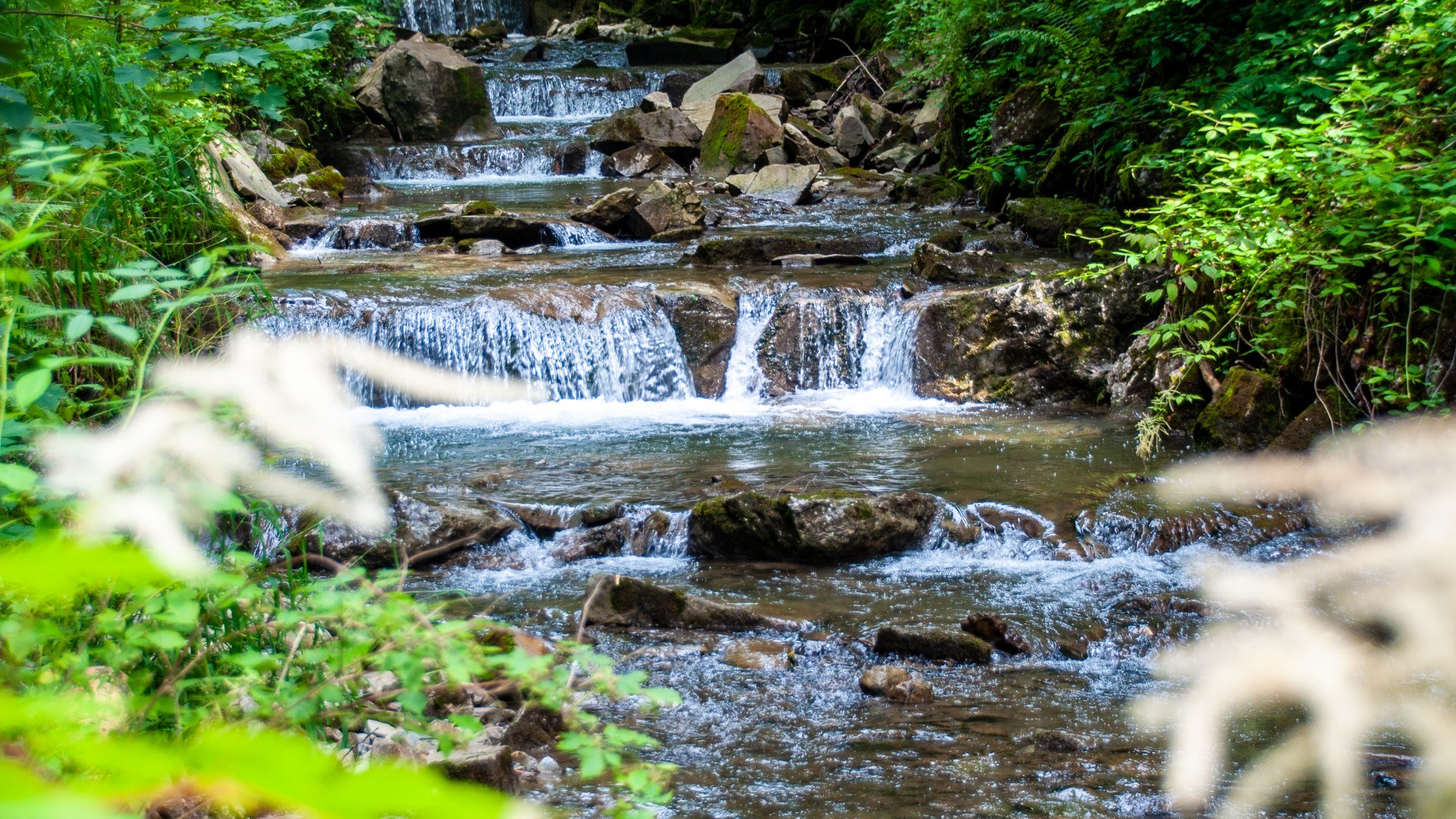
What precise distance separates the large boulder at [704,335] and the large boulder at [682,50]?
16655 millimetres

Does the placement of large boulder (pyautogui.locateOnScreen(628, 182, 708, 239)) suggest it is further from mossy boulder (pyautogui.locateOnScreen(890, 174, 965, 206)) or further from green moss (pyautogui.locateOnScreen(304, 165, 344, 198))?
green moss (pyautogui.locateOnScreen(304, 165, 344, 198))

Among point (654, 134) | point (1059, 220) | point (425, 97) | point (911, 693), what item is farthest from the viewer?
point (425, 97)

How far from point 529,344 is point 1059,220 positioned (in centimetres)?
588

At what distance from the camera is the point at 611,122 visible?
17516 millimetres

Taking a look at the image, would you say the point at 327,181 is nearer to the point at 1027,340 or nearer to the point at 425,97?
the point at 425,97

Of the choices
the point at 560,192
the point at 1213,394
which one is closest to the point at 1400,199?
the point at 1213,394

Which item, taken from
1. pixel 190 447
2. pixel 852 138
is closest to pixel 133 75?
pixel 190 447

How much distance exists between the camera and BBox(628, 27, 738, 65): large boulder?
24.9 metres

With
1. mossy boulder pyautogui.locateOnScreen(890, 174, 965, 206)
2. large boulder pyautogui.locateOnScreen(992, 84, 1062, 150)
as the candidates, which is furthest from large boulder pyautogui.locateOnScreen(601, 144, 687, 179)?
large boulder pyautogui.locateOnScreen(992, 84, 1062, 150)

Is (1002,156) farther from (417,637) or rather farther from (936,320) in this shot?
(417,637)

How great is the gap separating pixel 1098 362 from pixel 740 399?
303 centimetres

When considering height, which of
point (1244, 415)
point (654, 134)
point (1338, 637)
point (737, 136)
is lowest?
point (1338, 637)

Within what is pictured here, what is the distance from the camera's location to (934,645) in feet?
14.6

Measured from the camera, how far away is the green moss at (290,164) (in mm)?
15273
